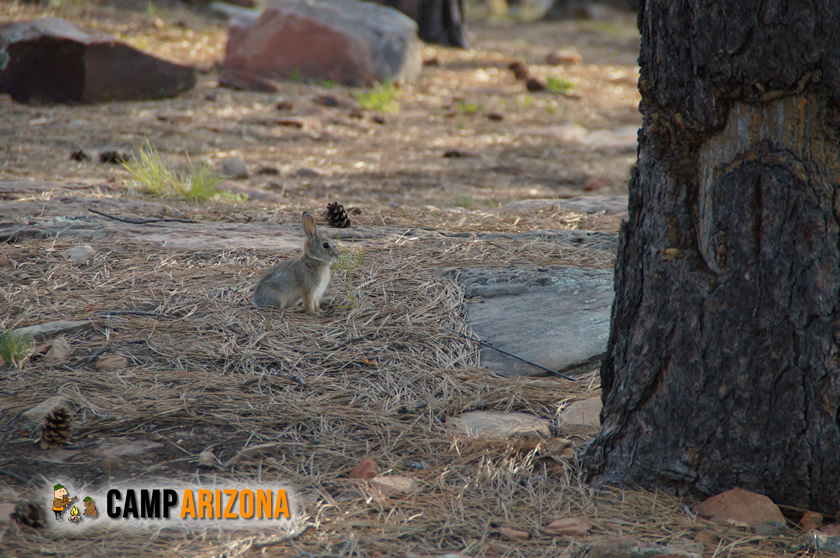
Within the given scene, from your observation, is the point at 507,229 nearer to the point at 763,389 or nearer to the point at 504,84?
the point at 763,389

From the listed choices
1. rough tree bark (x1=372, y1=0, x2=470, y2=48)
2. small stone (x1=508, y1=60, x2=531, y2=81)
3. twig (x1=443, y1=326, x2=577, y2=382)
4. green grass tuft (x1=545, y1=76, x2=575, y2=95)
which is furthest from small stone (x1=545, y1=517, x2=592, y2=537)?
rough tree bark (x1=372, y1=0, x2=470, y2=48)

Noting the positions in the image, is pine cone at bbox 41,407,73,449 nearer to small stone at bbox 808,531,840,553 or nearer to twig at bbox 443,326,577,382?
twig at bbox 443,326,577,382

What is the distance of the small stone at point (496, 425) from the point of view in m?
2.95

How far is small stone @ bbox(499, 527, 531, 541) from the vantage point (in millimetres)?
2297

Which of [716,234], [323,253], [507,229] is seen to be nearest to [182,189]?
[323,253]

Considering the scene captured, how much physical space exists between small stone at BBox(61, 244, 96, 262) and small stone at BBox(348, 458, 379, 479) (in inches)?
104

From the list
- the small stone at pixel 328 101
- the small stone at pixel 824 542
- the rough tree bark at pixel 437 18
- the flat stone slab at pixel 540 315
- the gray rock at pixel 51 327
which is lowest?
the small stone at pixel 824 542

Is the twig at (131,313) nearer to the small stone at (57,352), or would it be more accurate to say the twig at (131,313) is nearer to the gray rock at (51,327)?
the gray rock at (51,327)

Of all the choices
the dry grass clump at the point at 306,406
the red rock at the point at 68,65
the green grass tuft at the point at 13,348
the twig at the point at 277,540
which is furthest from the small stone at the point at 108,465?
the red rock at the point at 68,65

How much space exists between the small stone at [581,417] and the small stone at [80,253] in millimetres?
3011

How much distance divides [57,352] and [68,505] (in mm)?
1145

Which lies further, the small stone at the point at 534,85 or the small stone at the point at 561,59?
the small stone at the point at 561,59

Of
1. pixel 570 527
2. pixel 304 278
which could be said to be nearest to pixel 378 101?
pixel 304 278

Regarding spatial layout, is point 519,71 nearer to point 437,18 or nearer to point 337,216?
point 437,18
